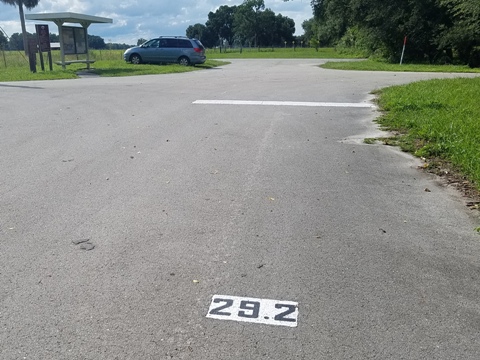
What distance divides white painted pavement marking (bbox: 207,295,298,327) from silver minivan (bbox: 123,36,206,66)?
25.8m

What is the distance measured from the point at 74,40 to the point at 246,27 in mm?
77246

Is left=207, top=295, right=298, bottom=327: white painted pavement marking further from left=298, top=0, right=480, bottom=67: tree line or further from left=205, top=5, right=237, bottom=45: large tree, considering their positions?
left=205, top=5, right=237, bottom=45: large tree

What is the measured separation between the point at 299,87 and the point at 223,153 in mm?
9526

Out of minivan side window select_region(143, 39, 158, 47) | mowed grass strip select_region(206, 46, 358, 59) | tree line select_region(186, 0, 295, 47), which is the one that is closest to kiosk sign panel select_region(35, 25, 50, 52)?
minivan side window select_region(143, 39, 158, 47)

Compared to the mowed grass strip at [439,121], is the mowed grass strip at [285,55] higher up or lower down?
lower down

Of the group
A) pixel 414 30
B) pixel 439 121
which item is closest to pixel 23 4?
pixel 414 30

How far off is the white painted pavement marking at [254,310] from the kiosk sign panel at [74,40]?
23875 mm

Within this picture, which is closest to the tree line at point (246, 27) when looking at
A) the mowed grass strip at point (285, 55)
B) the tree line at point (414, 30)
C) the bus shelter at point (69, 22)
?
the mowed grass strip at point (285, 55)

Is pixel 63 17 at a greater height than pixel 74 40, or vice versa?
pixel 63 17

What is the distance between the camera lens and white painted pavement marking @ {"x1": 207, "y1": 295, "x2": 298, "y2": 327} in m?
2.86

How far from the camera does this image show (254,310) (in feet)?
9.68

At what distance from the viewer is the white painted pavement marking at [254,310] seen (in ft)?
9.37

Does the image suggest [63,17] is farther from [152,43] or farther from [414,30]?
[414,30]

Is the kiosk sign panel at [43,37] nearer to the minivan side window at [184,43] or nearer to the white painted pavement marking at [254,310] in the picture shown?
the minivan side window at [184,43]
